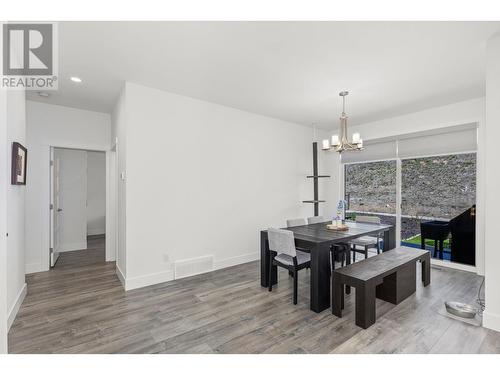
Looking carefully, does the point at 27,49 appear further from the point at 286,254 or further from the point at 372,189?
the point at 372,189

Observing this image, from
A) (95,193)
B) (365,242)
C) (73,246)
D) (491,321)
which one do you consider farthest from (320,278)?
(95,193)

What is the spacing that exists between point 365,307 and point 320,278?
1.64 feet

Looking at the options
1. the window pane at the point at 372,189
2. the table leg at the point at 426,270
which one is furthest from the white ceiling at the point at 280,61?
the table leg at the point at 426,270

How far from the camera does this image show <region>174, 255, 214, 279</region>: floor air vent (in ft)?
11.7

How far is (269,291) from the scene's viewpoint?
3.12 metres

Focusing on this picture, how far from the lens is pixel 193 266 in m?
3.70

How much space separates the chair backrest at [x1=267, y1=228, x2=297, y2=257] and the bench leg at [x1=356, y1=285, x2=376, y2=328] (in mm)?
760

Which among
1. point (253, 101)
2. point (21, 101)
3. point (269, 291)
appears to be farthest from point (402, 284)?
point (21, 101)

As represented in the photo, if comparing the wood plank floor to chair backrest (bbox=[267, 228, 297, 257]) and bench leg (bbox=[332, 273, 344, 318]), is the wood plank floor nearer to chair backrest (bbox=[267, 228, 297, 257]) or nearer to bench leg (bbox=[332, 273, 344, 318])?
bench leg (bbox=[332, 273, 344, 318])

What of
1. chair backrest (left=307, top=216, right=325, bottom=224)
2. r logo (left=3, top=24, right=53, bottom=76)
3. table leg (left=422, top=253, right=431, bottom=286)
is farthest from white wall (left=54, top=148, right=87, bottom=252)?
table leg (left=422, top=253, right=431, bottom=286)

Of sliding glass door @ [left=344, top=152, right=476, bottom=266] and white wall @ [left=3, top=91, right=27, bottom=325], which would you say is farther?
sliding glass door @ [left=344, top=152, right=476, bottom=266]

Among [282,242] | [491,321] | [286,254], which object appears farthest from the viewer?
[286,254]
